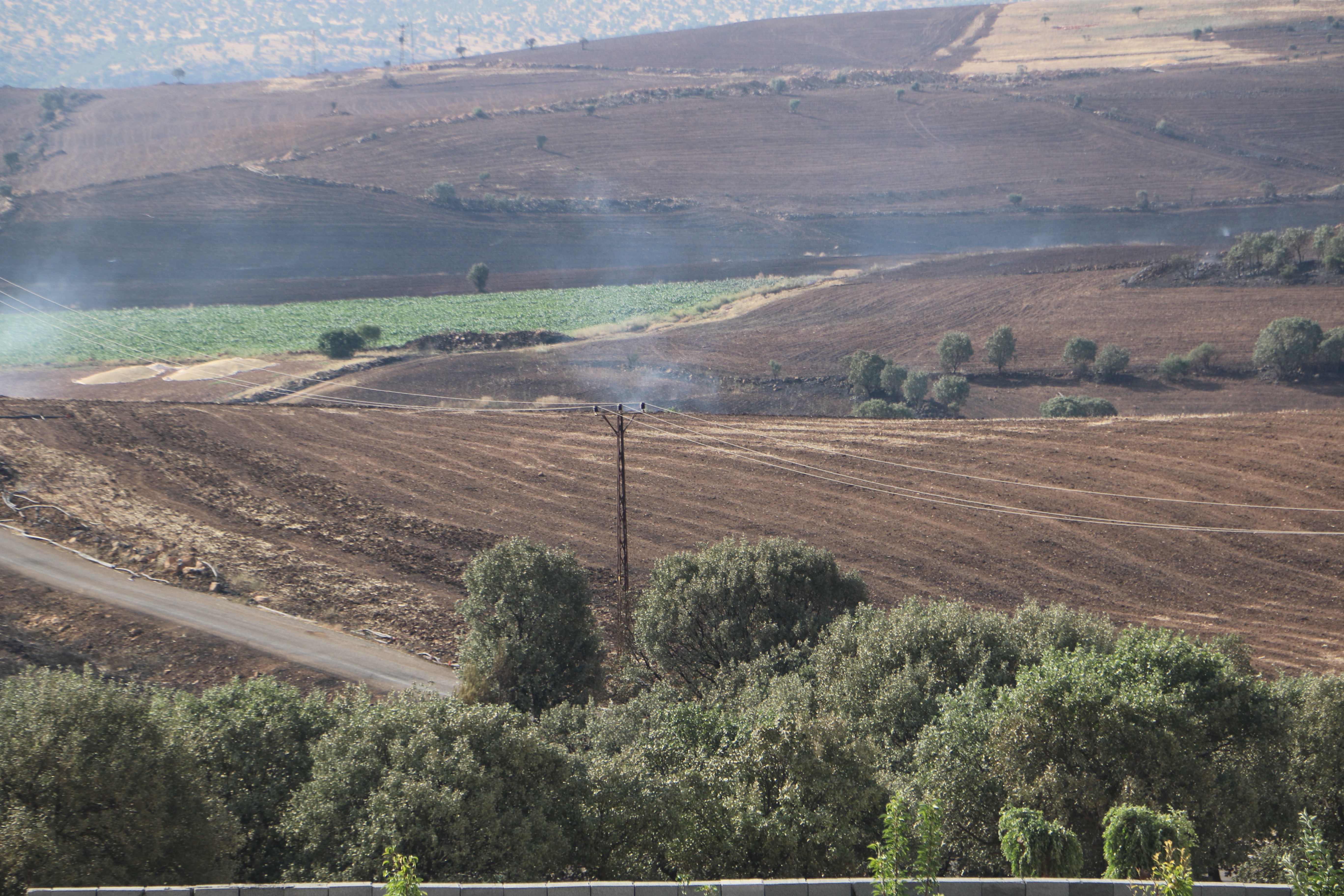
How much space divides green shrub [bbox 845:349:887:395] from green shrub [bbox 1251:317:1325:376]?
19765mm

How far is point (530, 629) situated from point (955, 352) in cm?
4140

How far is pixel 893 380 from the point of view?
182 feet

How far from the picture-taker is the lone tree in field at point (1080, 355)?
55.8 metres

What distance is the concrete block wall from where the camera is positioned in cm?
1007

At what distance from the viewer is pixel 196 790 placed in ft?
42.7

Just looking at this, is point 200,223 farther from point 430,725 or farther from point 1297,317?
point 430,725

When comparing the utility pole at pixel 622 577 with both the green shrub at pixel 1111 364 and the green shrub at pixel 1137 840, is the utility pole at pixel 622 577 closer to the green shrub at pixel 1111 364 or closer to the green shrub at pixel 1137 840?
the green shrub at pixel 1137 840

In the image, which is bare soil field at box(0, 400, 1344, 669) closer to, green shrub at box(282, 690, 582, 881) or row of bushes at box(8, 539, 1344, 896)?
row of bushes at box(8, 539, 1344, 896)

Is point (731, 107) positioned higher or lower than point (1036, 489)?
higher

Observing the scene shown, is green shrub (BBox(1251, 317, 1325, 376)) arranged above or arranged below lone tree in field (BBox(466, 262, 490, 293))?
below

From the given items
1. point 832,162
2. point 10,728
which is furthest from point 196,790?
point 832,162

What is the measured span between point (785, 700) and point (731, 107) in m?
132

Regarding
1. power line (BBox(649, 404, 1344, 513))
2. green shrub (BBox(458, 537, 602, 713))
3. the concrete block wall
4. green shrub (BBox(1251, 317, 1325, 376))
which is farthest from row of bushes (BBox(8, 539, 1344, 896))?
green shrub (BBox(1251, 317, 1325, 376))

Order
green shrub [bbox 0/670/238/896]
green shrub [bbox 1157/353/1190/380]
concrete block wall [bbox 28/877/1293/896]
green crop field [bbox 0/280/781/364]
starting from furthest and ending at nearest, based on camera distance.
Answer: green crop field [bbox 0/280/781/364]
green shrub [bbox 1157/353/1190/380]
green shrub [bbox 0/670/238/896]
concrete block wall [bbox 28/877/1293/896]
